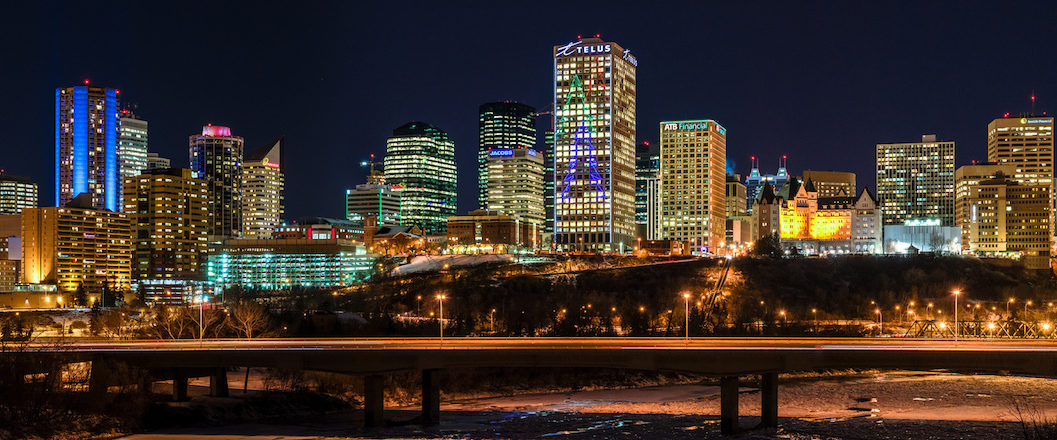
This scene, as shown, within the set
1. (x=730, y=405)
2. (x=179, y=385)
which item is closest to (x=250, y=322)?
(x=179, y=385)

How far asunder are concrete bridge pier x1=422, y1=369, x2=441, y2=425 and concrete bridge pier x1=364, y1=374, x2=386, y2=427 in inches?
133

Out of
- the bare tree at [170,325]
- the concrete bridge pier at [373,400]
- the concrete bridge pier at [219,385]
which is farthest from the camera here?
the bare tree at [170,325]

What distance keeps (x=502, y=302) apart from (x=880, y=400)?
321 feet

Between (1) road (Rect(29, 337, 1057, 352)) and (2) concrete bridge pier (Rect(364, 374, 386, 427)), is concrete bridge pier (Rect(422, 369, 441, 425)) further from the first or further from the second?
(2) concrete bridge pier (Rect(364, 374, 386, 427))

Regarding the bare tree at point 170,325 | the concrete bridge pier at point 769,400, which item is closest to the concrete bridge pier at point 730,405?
the concrete bridge pier at point 769,400

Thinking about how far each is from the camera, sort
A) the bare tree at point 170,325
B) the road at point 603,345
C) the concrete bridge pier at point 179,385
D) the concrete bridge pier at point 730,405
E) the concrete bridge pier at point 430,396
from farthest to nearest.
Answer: the bare tree at point 170,325, the concrete bridge pier at point 179,385, the concrete bridge pier at point 430,396, the road at point 603,345, the concrete bridge pier at point 730,405

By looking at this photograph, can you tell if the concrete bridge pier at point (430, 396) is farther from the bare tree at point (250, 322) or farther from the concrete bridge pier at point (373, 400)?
the bare tree at point (250, 322)

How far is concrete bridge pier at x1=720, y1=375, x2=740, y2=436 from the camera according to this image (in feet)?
225

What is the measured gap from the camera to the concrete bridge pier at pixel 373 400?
241 ft

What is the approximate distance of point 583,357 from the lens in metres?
71.1

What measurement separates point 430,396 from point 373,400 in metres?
4.40

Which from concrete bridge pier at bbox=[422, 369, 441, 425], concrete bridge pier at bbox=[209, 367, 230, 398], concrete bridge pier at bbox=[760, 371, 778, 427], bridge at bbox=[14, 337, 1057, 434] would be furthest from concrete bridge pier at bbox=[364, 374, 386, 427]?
concrete bridge pier at bbox=[760, 371, 778, 427]

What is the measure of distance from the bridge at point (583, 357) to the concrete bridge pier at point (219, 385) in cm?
322

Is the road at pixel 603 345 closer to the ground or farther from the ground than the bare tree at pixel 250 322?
farther from the ground
